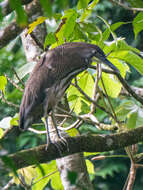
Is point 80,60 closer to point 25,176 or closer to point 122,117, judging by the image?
point 122,117

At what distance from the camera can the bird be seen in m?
1.50

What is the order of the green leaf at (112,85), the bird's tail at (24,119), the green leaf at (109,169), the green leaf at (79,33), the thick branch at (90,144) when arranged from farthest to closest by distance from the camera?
the green leaf at (109,169) → the green leaf at (112,85) → the green leaf at (79,33) → the bird's tail at (24,119) → the thick branch at (90,144)

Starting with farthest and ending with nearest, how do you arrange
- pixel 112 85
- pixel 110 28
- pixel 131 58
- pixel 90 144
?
pixel 112 85
pixel 131 58
pixel 110 28
pixel 90 144

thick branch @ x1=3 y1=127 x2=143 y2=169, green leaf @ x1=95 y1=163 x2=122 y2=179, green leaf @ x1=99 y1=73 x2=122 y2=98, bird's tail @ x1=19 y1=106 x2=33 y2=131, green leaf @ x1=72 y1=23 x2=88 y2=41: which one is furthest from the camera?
green leaf @ x1=95 y1=163 x2=122 y2=179

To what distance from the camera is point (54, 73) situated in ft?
5.01

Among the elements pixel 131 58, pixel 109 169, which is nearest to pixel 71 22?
pixel 131 58

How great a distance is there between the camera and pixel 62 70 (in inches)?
60.1

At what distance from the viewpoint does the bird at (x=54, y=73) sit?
1.50 metres

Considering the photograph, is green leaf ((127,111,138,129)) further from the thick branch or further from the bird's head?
the bird's head

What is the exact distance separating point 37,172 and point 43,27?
1032mm

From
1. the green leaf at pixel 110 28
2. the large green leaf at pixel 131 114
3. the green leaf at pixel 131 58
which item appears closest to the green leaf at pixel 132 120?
the large green leaf at pixel 131 114

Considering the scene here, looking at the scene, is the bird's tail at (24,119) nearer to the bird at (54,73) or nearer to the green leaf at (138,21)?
the bird at (54,73)

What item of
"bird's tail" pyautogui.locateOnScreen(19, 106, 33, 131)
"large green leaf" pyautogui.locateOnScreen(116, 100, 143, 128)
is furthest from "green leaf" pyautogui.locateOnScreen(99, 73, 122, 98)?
"bird's tail" pyautogui.locateOnScreen(19, 106, 33, 131)

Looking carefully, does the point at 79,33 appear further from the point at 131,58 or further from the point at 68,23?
the point at 131,58
